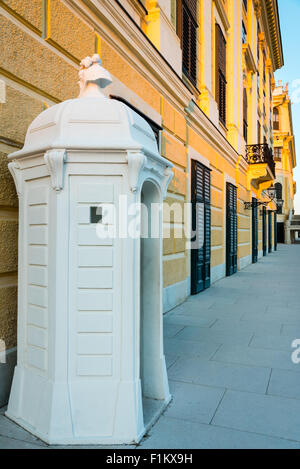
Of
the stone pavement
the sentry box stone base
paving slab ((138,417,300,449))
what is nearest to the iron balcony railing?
the stone pavement

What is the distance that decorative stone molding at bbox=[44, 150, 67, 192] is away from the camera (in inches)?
99.2

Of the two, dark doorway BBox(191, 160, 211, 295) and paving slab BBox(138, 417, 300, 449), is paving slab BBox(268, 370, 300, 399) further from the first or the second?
dark doorway BBox(191, 160, 211, 295)

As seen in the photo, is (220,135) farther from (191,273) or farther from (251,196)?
(251,196)

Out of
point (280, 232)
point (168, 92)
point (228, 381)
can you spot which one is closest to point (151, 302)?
point (228, 381)

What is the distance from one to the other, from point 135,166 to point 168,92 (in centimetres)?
480

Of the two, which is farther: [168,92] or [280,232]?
[280,232]

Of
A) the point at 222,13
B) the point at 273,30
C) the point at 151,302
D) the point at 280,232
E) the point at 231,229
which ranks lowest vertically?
the point at 151,302

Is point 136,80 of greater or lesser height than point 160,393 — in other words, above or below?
above

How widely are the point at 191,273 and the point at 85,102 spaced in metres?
6.13

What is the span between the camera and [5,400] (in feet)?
10.1

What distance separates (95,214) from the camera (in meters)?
2.65

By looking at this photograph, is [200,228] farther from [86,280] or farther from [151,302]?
[86,280]

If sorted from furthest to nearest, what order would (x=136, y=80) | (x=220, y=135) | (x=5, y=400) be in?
1. (x=220, y=135)
2. (x=136, y=80)
3. (x=5, y=400)
